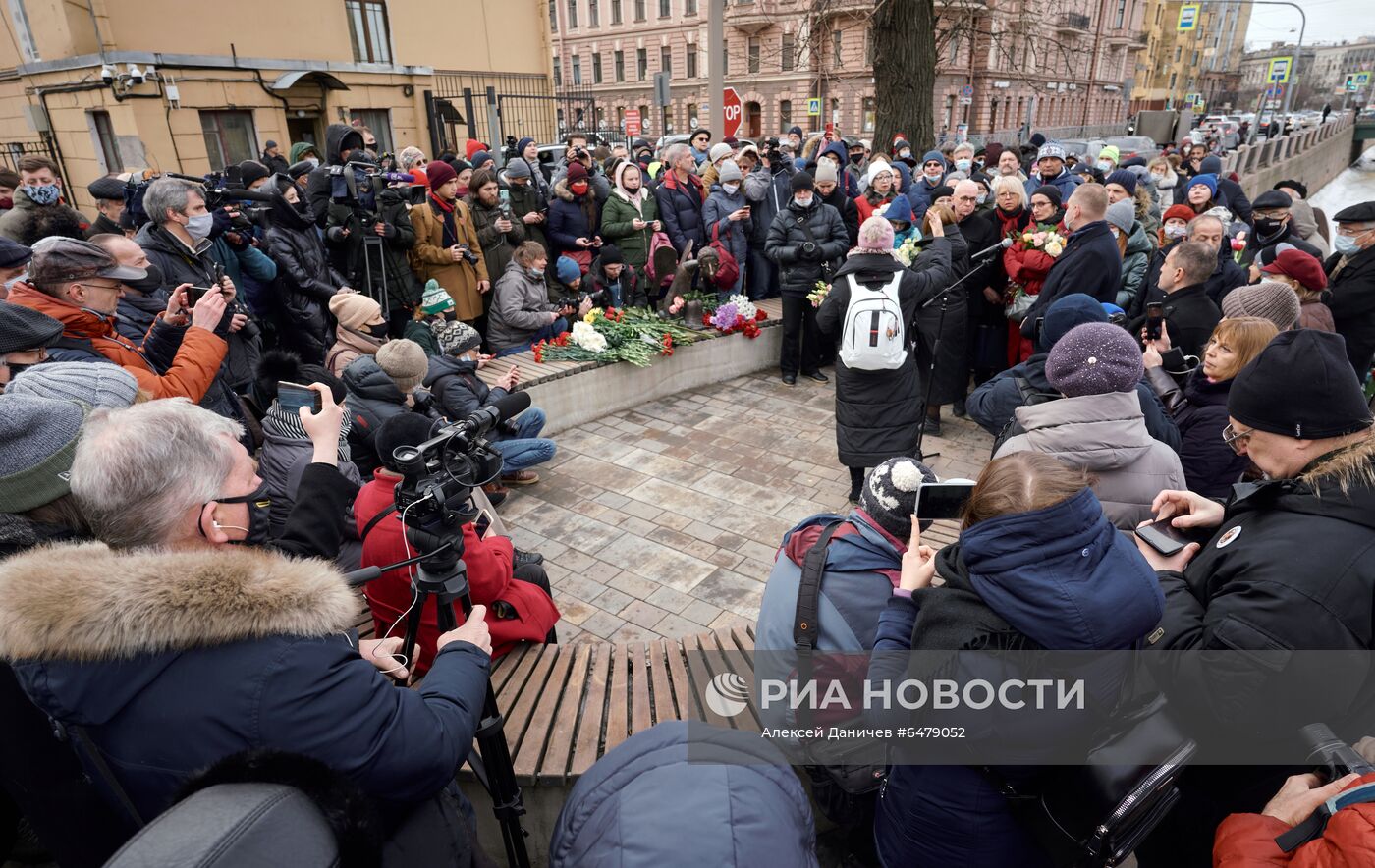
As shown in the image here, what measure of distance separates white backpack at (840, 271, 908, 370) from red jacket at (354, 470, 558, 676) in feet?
9.12

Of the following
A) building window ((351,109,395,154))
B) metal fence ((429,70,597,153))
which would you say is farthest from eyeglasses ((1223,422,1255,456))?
building window ((351,109,395,154))

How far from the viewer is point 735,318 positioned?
7.20 m

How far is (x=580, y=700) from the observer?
2.59 meters

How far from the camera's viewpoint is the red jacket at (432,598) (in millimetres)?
2492

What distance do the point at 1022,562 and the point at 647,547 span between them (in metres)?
3.20

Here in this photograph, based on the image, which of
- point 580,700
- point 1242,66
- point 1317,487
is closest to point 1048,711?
point 1317,487

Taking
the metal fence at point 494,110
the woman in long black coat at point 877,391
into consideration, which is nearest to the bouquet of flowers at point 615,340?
the woman in long black coat at point 877,391

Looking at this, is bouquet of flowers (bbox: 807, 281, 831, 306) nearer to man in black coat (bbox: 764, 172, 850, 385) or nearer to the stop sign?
man in black coat (bbox: 764, 172, 850, 385)

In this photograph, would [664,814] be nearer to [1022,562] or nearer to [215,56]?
[1022,562]

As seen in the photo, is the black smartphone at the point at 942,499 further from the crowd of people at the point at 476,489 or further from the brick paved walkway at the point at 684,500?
the brick paved walkway at the point at 684,500

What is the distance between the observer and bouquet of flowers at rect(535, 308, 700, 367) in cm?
637

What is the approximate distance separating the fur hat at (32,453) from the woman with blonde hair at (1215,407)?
13.3 ft

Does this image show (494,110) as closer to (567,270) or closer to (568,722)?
(567,270)

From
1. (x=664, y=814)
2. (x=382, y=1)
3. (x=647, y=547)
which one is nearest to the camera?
(x=664, y=814)
